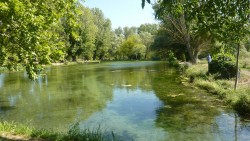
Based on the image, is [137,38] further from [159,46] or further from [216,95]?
[216,95]

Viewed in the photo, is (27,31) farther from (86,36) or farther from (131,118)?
(86,36)

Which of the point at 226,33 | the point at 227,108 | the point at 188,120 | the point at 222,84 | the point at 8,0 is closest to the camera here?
the point at 226,33

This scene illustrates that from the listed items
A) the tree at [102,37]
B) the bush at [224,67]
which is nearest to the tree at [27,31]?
the bush at [224,67]

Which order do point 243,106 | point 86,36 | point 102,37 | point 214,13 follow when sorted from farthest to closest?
1. point 102,37
2. point 86,36
3. point 243,106
4. point 214,13

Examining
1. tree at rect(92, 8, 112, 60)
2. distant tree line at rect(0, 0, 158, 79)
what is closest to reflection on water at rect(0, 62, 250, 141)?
distant tree line at rect(0, 0, 158, 79)

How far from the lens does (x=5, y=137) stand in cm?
888

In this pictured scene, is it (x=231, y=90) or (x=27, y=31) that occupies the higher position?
(x=27, y=31)

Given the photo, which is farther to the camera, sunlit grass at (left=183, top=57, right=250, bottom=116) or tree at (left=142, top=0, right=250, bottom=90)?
sunlit grass at (left=183, top=57, right=250, bottom=116)

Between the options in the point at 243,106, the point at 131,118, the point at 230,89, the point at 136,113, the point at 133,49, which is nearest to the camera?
the point at 243,106

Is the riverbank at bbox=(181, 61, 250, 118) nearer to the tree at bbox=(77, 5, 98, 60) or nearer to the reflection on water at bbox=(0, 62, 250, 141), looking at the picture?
the reflection on water at bbox=(0, 62, 250, 141)

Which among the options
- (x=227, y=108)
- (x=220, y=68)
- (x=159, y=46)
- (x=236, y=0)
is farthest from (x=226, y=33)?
(x=159, y=46)

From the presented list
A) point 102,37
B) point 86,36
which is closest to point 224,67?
point 86,36

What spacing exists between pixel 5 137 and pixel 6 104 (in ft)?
34.9

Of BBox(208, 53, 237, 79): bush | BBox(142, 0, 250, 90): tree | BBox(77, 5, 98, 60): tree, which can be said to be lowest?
BBox(208, 53, 237, 79): bush
